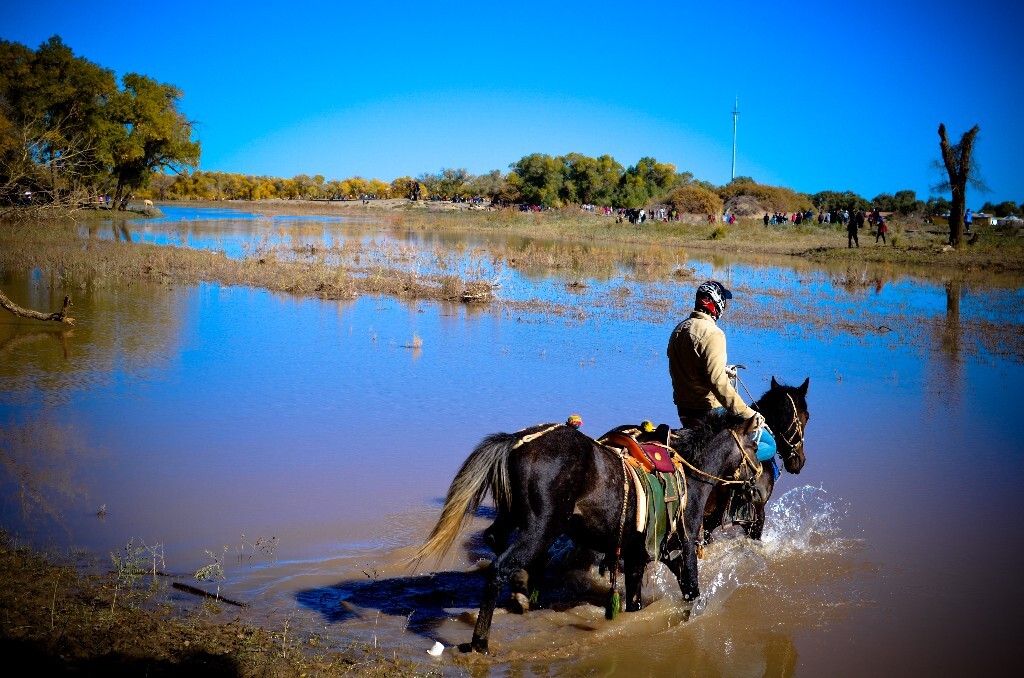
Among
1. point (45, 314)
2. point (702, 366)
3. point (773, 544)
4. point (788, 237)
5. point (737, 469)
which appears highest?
point (788, 237)

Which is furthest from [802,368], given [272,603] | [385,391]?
[272,603]

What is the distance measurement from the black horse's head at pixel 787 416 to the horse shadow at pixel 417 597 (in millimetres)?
1984

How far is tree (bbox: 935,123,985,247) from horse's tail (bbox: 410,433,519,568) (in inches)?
1413

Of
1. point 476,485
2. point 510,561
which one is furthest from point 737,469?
point 476,485

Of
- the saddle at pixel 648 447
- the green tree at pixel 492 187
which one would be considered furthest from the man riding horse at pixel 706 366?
the green tree at pixel 492 187

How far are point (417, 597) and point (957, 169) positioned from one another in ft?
122

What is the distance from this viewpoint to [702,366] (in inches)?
231

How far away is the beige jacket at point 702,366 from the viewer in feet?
18.7

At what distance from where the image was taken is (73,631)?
4059 mm

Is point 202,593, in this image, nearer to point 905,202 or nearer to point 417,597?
point 417,597

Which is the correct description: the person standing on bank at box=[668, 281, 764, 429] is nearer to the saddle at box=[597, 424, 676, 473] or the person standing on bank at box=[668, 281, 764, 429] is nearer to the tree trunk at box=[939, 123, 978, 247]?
the saddle at box=[597, 424, 676, 473]

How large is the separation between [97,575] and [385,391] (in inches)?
230

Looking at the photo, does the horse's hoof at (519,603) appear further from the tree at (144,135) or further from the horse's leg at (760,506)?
the tree at (144,135)

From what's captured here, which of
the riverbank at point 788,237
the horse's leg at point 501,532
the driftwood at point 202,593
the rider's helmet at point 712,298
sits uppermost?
the riverbank at point 788,237
